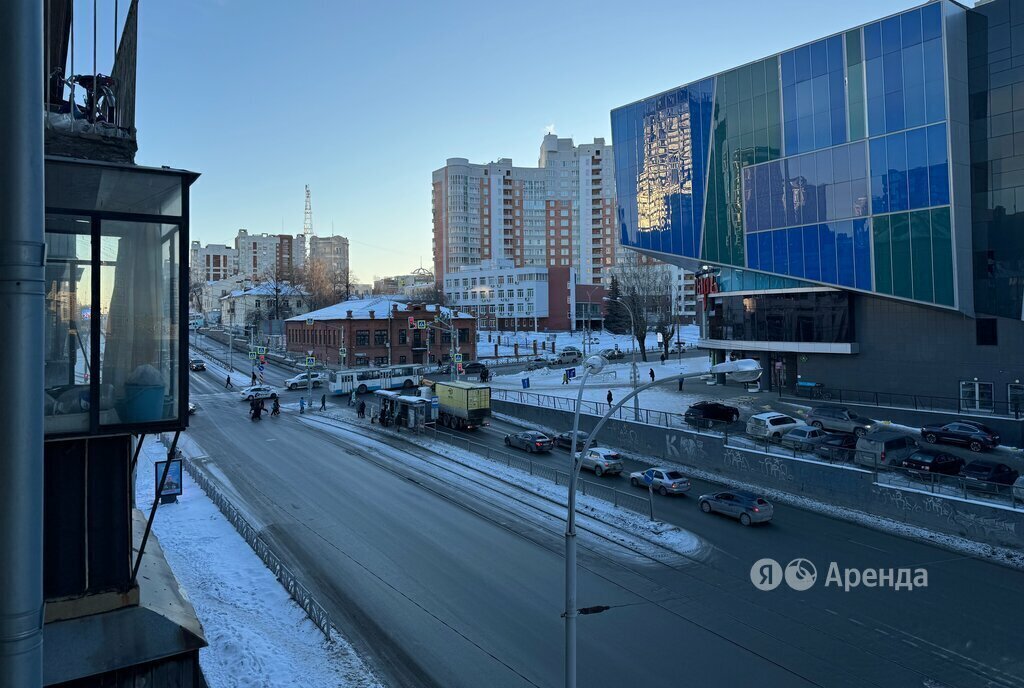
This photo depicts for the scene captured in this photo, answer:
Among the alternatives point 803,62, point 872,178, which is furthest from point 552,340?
point 872,178

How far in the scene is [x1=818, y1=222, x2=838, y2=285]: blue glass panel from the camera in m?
39.6

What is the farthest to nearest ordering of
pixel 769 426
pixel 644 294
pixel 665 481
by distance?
pixel 644 294 < pixel 769 426 < pixel 665 481

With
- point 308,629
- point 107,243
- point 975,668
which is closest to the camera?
point 107,243

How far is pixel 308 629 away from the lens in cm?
1348

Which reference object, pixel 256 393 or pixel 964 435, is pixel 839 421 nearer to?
pixel 964 435

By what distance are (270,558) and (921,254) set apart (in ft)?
120

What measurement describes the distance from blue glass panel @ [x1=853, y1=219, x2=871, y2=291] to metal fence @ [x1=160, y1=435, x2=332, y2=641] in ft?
118

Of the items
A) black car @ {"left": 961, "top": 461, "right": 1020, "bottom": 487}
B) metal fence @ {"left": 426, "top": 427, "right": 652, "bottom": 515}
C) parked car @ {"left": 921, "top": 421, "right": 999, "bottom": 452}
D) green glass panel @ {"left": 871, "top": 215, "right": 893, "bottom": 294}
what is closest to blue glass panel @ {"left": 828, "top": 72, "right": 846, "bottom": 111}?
green glass panel @ {"left": 871, "top": 215, "right": 893, "bottom": 294}

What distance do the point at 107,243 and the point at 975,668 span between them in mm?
16037

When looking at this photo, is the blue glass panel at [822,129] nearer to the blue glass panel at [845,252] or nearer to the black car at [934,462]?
the blue glass panel at [845,252]

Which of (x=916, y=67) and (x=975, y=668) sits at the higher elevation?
(x=916, y=67)

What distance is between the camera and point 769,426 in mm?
29750

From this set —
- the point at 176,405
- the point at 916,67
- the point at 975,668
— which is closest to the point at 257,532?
the point at 176,405

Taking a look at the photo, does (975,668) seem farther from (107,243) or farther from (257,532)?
(257,532)
